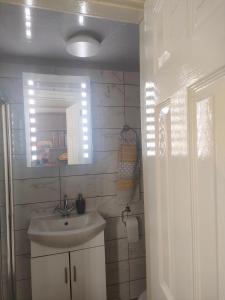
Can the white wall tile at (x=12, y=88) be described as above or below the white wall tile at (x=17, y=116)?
above

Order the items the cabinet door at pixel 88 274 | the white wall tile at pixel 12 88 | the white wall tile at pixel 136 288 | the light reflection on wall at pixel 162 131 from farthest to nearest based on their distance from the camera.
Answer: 1. the white wall tile at pixel 136 288
2. the white wall tile at pixel 12 88
3. the cabinet door at pixel 88 274
4. the light reflection on wall at pixel 162 131

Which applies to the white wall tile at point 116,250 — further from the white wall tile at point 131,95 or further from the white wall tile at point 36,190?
the white wall tile at point 131,95

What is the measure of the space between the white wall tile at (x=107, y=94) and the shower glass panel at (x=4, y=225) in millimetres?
786

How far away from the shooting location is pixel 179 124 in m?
0.56

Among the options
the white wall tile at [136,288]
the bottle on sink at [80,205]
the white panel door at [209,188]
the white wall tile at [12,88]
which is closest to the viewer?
the white panel door at [209,188]

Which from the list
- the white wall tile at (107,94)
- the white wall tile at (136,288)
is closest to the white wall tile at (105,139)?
the white wall tile at (107,94)

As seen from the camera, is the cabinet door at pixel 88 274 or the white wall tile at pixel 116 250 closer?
the cabinet door at pixel 88 274

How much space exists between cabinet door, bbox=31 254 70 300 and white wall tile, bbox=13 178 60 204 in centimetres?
48

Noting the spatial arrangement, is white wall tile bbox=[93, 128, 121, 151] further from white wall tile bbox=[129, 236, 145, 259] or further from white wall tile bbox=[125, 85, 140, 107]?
white wall tile bbox=[129, 236, 145, 259]

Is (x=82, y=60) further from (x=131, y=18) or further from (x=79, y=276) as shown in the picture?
(x=79, y=276)

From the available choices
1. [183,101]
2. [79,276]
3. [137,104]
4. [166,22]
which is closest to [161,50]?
[166,22]

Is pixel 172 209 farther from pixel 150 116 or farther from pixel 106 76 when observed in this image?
pixel 106 76

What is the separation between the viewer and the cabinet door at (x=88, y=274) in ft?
5.51

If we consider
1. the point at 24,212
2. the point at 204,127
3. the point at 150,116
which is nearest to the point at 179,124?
the point at 204,127
